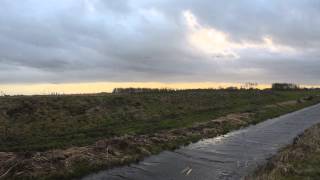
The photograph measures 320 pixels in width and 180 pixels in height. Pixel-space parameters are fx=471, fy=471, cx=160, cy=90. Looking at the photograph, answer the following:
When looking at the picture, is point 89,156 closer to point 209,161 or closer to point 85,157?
point 85,157

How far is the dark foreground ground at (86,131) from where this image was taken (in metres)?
19.3

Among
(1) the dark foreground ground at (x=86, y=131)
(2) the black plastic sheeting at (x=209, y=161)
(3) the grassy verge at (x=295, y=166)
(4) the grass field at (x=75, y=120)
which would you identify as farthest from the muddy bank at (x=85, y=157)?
(3) the grassy verge at (x=295, y=166)

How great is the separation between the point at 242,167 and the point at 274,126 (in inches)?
834

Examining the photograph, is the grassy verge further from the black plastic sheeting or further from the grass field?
the grass field

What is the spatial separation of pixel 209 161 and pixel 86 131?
11.3 metres

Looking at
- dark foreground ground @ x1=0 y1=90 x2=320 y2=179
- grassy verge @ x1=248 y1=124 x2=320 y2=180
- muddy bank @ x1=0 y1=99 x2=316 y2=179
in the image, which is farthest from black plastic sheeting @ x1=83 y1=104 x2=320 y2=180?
grassy verge @ x1=248 y1=124 x2=320 y2=180

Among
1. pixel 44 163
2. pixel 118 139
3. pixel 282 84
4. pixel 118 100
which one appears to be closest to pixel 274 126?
pixel 118 100

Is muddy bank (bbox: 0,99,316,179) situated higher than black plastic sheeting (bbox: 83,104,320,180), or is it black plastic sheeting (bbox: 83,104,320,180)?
muddy bank (bbox: 0,99,316,179)

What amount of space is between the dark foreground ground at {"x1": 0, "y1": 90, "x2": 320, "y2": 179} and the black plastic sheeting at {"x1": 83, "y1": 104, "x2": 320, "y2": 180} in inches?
35.1

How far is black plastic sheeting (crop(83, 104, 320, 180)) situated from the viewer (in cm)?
1917

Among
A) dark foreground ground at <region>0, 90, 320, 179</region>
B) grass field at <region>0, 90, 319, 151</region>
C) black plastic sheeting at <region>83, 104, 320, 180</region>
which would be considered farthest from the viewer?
grass field at <region>0, 90, 319, 151</region>

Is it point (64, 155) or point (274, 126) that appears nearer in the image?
point (64, 155)

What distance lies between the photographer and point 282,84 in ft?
578

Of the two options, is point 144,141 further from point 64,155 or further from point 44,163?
point 44,163
